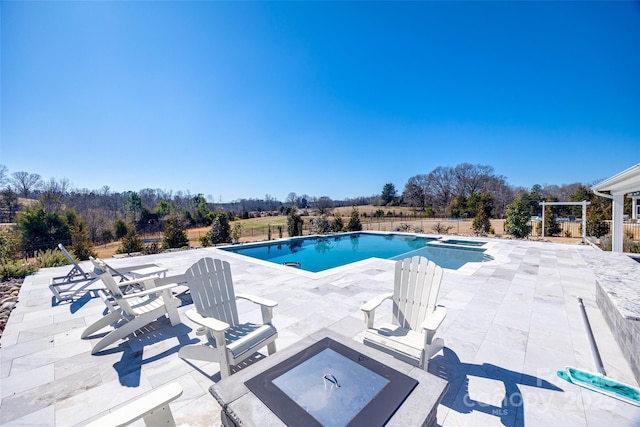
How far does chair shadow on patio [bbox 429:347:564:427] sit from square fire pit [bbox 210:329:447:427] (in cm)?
89

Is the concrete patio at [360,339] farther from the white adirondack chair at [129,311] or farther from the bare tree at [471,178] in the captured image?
the bare tree at [471,178]

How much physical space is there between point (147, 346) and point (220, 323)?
1579 millimetres

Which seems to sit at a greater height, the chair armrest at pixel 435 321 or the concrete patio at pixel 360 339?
the chair armrest at pixel 435 321

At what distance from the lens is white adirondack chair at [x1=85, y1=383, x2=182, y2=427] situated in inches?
40.7

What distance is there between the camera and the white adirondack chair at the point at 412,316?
6.60ft

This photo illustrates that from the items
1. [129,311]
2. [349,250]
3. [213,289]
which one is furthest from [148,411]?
[349,250]

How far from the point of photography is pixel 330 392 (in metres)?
1.34

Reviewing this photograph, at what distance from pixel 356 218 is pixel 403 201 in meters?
24.2

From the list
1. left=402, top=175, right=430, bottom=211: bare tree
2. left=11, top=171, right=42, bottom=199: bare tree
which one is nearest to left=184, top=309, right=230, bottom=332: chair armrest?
left=11, top=171, right=42, bottom=199: bare tree

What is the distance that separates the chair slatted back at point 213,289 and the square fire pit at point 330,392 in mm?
1162

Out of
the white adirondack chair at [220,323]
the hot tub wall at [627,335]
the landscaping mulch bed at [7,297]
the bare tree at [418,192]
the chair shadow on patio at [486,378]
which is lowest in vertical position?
the chair shadow on patio at [486,378]

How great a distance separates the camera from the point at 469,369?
237 centimetres

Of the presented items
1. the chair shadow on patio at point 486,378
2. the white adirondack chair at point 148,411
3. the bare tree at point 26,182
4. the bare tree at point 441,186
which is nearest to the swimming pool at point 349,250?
the chair shadow on patio at point 486,378

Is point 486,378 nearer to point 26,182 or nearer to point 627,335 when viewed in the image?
point 627,335
